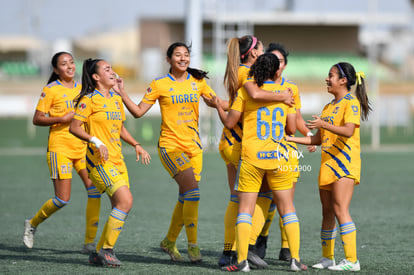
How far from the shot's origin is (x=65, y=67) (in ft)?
24.5

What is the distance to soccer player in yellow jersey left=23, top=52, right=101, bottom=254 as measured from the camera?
7316mm

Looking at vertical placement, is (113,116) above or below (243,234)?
above

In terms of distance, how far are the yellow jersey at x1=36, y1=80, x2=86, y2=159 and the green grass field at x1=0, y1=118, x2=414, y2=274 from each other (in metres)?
1.11

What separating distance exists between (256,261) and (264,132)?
1.25 meters

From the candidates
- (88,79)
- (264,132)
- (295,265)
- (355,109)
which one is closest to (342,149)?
(355,109)

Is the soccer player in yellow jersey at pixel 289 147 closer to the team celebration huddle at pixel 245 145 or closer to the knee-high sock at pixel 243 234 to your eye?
the team celebration huddle at pixel 245 145

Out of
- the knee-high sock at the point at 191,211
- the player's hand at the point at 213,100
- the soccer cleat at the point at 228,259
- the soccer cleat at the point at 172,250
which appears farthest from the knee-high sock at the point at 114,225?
the player's hand at the point at 213,100


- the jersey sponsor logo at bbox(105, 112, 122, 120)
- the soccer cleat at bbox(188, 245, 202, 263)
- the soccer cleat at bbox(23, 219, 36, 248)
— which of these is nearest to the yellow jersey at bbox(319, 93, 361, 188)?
the soccer cleat at bbox(188, 245, 202, 263)

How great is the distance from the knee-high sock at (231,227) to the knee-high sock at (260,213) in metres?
0.20

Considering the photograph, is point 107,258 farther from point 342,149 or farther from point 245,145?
point 342,149

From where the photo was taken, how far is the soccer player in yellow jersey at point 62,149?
24.0 ft

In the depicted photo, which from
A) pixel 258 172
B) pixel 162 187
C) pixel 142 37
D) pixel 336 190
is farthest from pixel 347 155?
pixel 142 37

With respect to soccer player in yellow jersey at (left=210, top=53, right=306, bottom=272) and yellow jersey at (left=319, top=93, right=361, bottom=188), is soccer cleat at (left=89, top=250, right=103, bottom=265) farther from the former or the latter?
yellow jersey at (left=319, top=93, right=361, bottom=188)

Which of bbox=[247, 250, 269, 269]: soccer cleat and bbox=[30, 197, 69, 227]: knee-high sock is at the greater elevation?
bbox=[30, 197, 69, 227]: knee-high sock
